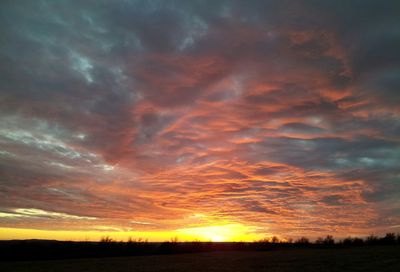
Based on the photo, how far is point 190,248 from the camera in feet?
189

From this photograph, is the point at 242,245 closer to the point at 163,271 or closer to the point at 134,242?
the point at 134,242

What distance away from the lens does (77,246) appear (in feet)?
177

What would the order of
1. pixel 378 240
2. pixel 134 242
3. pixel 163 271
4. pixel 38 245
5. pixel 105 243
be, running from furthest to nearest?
pixel 378 240
pixel 134 242
pixel 105 243
pixel 38 245
pixel 163 271

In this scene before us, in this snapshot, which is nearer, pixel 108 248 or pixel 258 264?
pixel 258 264

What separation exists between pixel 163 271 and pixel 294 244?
49.3 metres

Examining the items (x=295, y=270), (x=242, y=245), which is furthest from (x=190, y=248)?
(x=295, y=270)

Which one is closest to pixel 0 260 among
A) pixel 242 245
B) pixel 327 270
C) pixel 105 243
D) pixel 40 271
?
pixel 105 243

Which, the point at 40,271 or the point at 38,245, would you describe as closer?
the point at 40,271

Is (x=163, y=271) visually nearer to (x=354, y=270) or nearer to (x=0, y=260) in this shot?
(x=354, y=270)

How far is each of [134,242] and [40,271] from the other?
3300 centimetres

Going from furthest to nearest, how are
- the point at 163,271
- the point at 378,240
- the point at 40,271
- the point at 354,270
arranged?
the point at 378,240 → the point at 40,271 → the point at 163,271 → the point at 354,270

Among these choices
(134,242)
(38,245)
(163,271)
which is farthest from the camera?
(134,242)

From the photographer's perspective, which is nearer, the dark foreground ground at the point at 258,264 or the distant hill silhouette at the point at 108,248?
the dark foreground ground at the point at 258,264

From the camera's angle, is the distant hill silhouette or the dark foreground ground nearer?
the dark foreground ground
